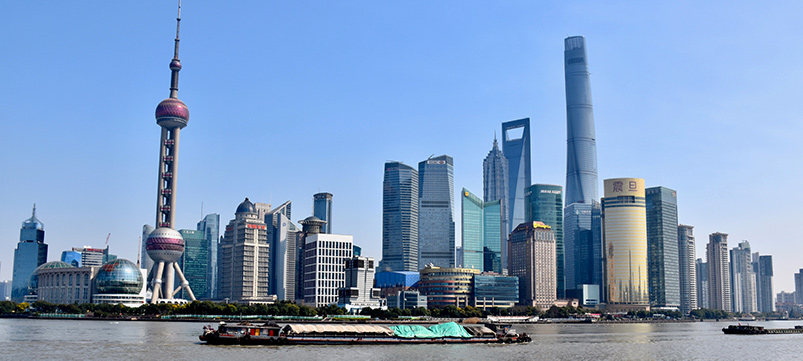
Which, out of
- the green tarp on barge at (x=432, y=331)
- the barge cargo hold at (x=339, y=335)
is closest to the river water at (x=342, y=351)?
the barge cargo hold at (x=339, y=335)

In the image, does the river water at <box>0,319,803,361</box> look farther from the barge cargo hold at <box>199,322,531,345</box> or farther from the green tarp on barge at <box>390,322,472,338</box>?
the green tarp on barge at <box>390,322,472,338</box>

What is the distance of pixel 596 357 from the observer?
13862cm

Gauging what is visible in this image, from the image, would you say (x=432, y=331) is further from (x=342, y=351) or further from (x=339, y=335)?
(x=342, y=351)

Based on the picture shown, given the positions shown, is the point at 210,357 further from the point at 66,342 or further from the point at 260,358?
the point at 66,342

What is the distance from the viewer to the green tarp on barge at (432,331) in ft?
523

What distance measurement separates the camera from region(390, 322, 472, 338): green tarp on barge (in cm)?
15950

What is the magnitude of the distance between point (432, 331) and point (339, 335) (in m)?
19.8

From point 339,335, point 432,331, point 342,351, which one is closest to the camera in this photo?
point 342,351

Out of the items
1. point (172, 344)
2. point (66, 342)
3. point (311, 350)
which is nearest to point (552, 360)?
point (311, 350)

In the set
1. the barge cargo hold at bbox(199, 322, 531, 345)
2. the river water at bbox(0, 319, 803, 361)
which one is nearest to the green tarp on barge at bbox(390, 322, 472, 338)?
the barge cargo hold at bbox(199, 322, 531, 345)

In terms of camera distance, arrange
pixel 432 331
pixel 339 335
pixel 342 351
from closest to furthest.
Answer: pixel 342 351
pixel 339 335
pixel 432 331

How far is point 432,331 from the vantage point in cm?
16250

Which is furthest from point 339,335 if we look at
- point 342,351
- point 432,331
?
point 432,331

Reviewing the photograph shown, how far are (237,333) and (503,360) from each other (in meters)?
52.8
